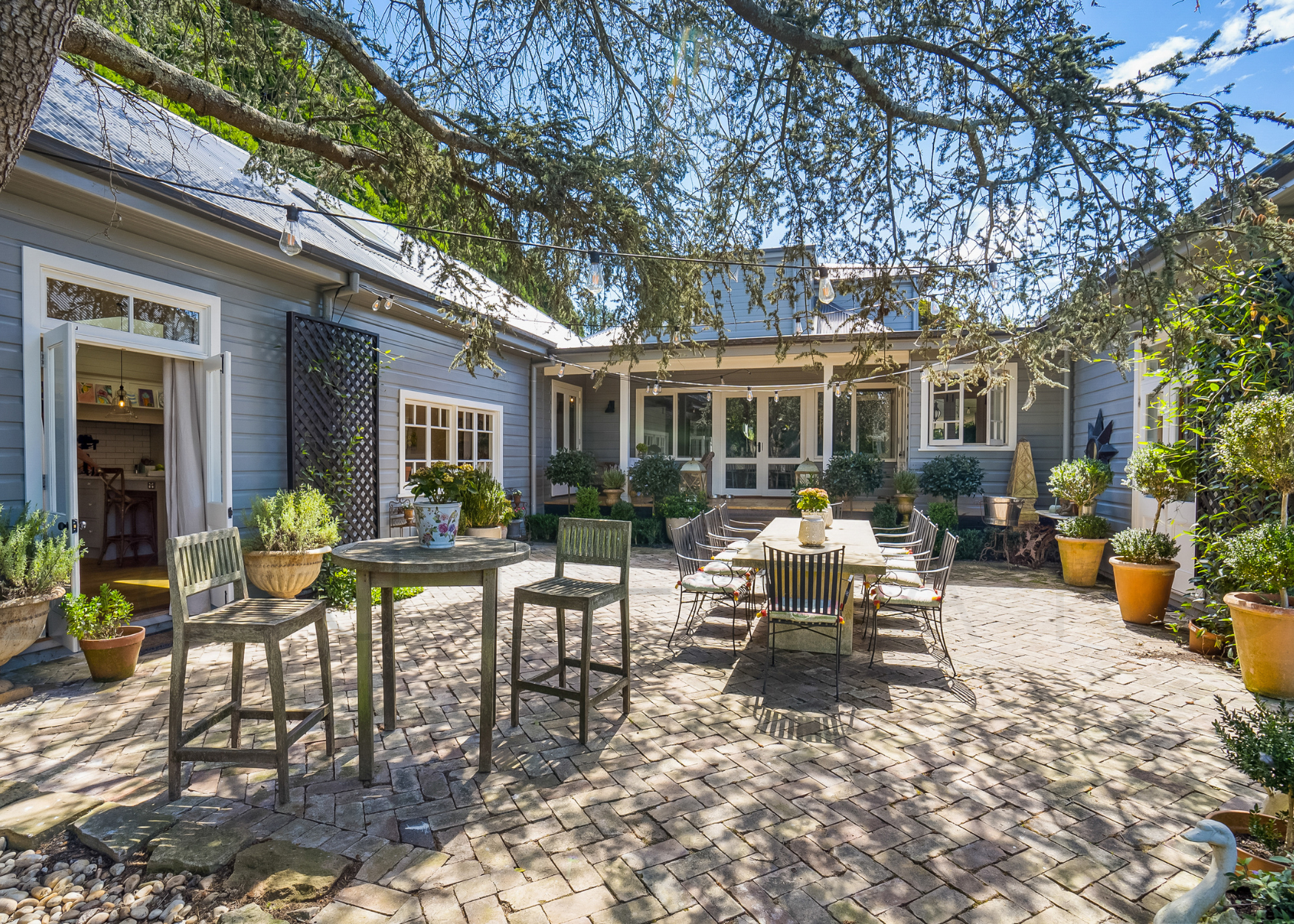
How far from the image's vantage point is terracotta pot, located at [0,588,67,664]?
353 centimetres

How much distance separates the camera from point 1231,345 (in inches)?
181

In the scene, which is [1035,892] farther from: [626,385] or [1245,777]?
[626,385]

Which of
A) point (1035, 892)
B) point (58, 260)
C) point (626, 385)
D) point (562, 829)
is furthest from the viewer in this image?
point (626, 385)

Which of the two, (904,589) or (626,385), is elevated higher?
(626,385)

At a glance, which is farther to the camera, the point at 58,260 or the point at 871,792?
the point at 58,260

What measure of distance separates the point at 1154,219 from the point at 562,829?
13.7ft

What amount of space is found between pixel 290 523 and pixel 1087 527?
812 cm

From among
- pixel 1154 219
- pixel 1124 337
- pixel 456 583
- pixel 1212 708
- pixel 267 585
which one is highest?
pixel 1154 219

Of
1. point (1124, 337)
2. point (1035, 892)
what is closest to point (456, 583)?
point (1035, 892)

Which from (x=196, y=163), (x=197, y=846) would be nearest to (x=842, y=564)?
(x=197, y=846)

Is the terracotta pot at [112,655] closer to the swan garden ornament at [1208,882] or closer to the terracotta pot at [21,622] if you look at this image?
the terracotta pot at [21,622]

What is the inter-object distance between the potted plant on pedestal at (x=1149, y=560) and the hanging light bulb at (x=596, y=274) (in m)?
4.83

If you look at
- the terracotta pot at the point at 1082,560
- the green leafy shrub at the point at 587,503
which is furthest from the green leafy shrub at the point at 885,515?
the green leafy shrub at the point at 587,503

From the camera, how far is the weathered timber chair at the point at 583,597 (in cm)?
322
